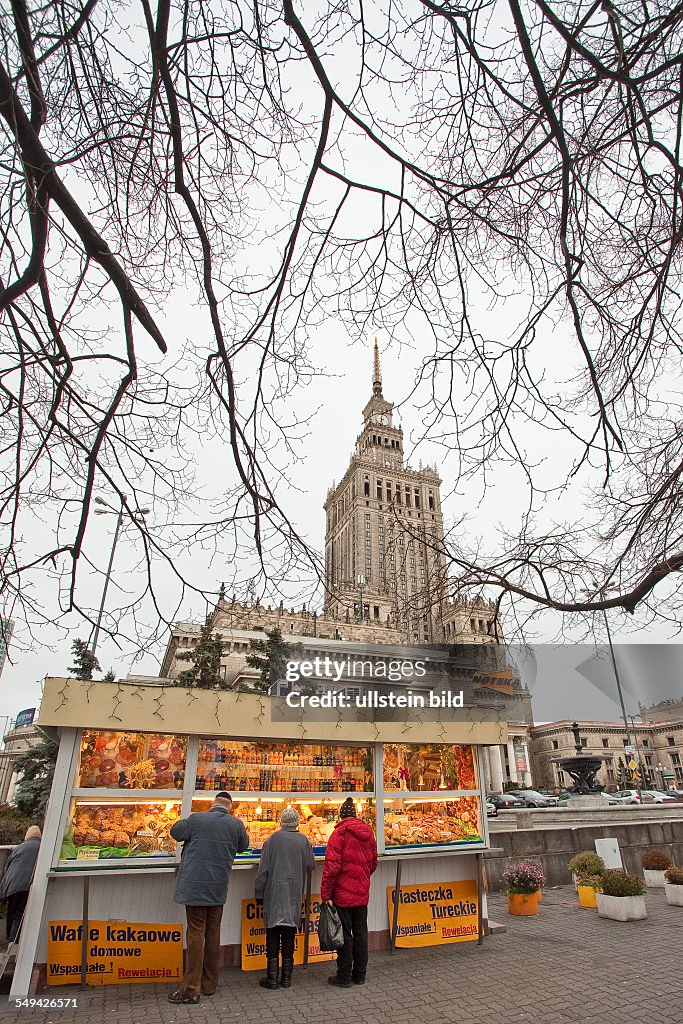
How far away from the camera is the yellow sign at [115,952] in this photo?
5.62 metres

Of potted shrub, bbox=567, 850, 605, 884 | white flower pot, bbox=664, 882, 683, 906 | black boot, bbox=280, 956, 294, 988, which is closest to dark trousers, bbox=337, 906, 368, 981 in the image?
black boot, bbox=280, 956, 294, 988

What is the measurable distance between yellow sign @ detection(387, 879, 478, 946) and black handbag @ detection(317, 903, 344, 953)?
1.54 m

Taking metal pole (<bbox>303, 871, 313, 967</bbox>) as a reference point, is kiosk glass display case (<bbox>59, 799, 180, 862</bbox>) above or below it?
above

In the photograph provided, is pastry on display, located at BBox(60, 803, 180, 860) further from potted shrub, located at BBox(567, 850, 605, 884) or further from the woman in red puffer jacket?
potted shrub, located at BBox(567, 850, 605, 884)

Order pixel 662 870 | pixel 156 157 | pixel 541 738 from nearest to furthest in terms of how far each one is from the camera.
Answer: pixel 156 157 < pixel 662 870 < pixel 541 738

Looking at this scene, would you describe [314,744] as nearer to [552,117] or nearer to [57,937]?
[57,937]

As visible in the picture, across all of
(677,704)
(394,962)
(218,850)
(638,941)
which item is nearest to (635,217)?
(218,850)

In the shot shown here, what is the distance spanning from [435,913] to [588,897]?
3.61 meters

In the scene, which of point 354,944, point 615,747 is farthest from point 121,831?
point 615,747

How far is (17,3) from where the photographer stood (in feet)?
9.42

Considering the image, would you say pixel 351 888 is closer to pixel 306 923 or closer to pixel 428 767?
pixel 306 923

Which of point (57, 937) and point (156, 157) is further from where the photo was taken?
point (57, 937)

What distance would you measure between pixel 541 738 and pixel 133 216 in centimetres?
11120

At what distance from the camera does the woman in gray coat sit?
5699 mm
